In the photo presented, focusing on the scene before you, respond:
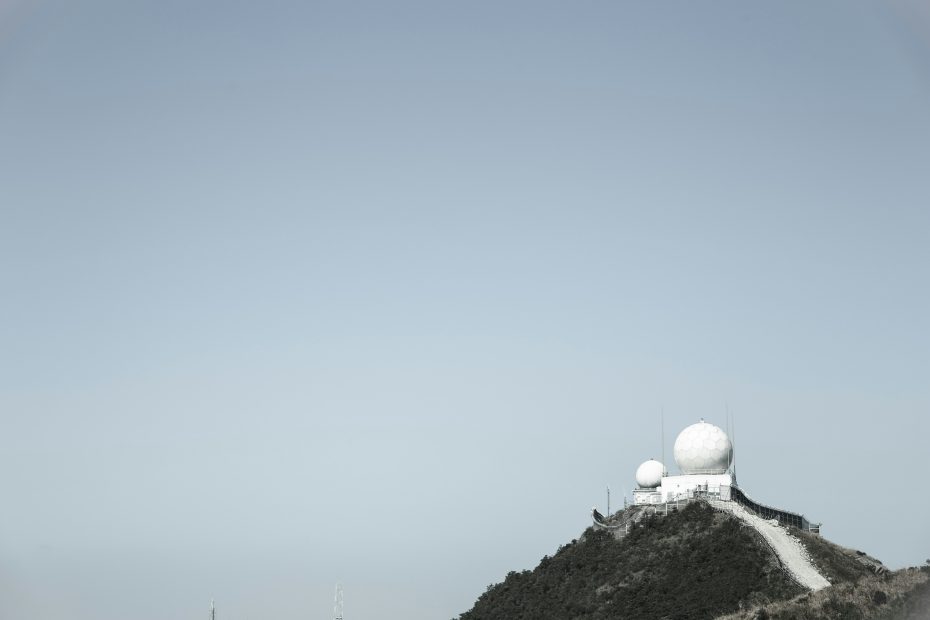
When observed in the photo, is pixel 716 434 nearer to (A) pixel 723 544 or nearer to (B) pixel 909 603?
(A) pixel 723 544

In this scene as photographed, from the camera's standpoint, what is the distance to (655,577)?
95.2m

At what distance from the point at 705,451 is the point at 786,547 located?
14.0 metres

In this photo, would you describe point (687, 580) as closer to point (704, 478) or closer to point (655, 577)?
point (655, 577)

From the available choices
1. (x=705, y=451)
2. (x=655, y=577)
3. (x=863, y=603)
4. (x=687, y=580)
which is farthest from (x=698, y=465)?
(x=863, y=603)

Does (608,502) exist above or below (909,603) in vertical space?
above

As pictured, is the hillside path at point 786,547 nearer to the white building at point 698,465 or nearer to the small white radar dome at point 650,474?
the white building at point 698,465

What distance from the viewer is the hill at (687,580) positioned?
83500 mm

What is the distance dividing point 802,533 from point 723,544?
34.3 ft

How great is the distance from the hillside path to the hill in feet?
2.17

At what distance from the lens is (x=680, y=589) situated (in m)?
92.4

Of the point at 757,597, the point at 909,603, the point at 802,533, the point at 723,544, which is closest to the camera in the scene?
the point at 909,603

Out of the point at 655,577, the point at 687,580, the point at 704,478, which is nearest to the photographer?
the point at 687,580

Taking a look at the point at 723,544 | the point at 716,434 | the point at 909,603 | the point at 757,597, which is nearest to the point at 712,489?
the point at 716,434

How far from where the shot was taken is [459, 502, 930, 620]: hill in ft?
274
